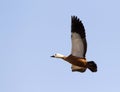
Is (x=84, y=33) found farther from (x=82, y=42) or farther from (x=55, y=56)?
(x=55, y=56)

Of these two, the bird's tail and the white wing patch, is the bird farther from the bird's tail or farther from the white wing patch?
the bird's tail

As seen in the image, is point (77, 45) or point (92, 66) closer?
point (92, 66)

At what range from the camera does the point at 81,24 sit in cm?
2100

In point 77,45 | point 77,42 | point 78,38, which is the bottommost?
point 77,45

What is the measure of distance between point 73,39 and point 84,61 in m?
2.02

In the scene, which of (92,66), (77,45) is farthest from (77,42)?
(92,66)

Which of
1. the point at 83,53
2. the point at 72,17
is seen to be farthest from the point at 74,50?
the point at 72,17

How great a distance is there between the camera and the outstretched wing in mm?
20781

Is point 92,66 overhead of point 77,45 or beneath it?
beneath

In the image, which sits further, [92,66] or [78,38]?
[78,38]

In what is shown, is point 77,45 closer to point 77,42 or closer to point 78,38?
point 77,42

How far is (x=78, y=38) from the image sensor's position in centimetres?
2089

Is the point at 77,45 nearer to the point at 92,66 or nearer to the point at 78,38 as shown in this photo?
the point at 78,38

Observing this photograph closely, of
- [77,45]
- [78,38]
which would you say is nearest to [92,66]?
[77,45]
